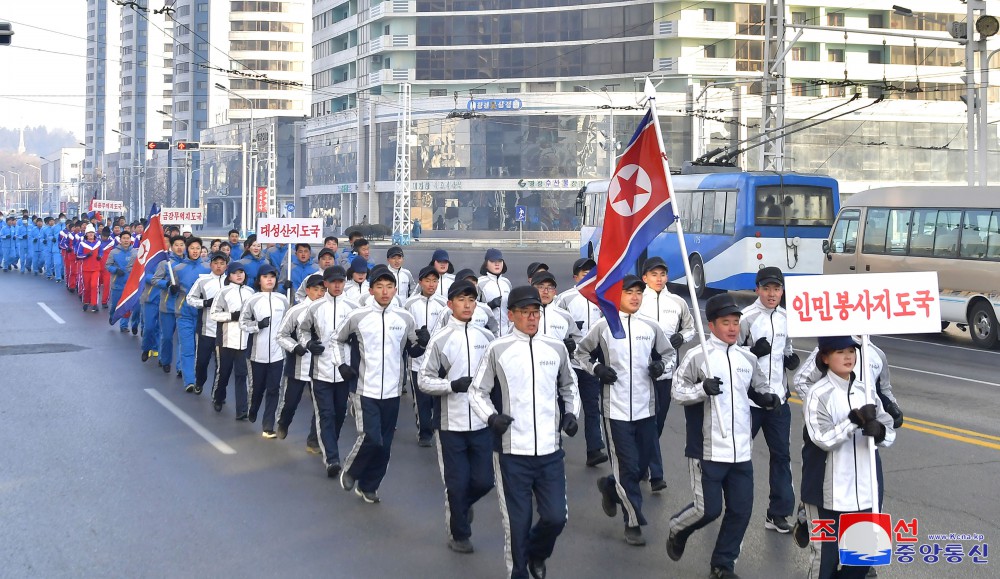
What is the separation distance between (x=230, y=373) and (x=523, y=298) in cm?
645

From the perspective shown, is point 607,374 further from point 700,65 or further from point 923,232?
point 700,65

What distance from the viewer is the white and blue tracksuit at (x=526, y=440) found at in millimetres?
6449

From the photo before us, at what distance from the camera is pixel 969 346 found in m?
19.8

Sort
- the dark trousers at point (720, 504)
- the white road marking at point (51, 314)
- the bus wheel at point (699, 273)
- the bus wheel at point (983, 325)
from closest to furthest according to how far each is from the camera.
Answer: the dark trousers at point (720, 504) < the bus wheel at point (983, 325) < the white road marking at point (51, 314) < the bus wheel at point (699, 273)

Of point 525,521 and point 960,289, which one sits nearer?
point 525,521

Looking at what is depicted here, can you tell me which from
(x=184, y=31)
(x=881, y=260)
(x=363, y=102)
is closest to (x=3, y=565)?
(x=881, y=260)

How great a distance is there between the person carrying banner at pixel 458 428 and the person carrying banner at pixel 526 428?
476 millimetres

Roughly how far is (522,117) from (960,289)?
53.4 meters

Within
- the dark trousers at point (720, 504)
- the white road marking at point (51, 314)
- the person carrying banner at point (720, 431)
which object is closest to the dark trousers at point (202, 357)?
the person carrying banner at point (720, 431)

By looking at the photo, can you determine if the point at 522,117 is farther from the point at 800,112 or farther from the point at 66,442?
the point at 66,442

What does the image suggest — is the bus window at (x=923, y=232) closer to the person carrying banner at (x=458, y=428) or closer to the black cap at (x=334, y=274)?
the black cap at (x=334, y=274)

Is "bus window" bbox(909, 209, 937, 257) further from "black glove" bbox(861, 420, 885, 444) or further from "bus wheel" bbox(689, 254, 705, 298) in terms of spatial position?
"black glove" bbox(861, 420, 885, 444)

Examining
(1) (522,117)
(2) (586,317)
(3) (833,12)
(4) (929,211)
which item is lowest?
(2) (586,317)

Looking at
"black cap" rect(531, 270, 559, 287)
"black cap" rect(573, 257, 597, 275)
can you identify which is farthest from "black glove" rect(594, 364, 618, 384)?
"black cap" rect(573, 257, 597, 275)
